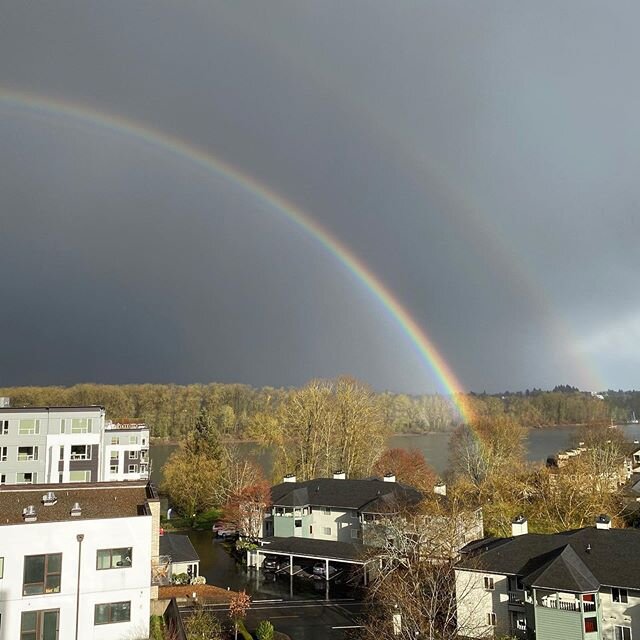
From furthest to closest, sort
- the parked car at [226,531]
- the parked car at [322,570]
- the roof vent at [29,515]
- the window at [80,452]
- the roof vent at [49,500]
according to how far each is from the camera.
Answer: the parked car at [226,531] < the window at [80,452] < the parked car at [322,570] < the roof vent at [49,500] < the roof vent at [29,515]

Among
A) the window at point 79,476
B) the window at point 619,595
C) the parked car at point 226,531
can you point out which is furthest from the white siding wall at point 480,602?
the parked car at point 226,531

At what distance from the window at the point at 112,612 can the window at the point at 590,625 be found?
15.3 meters

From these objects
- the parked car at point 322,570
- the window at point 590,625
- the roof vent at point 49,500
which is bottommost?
the parked car at point 322,570

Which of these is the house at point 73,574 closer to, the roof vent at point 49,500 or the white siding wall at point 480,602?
the roof vent at point 49,500

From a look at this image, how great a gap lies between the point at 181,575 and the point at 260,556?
6.41 metres

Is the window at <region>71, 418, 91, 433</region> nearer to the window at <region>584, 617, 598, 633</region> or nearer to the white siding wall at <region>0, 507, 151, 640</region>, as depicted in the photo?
the white siding wall at <region>0, 507, 151, 640</region>

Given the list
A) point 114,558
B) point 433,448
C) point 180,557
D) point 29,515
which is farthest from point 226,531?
point 433,448

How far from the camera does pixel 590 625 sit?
20.6 metres

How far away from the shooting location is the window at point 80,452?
119 ft

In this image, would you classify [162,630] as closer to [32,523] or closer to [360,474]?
[32,523]

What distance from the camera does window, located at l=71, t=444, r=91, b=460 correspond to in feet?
119

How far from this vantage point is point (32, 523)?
17.0 metres

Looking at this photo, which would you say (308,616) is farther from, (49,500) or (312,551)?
(49,500)

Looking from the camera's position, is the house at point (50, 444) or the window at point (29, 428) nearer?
the house at point (50, 444)
